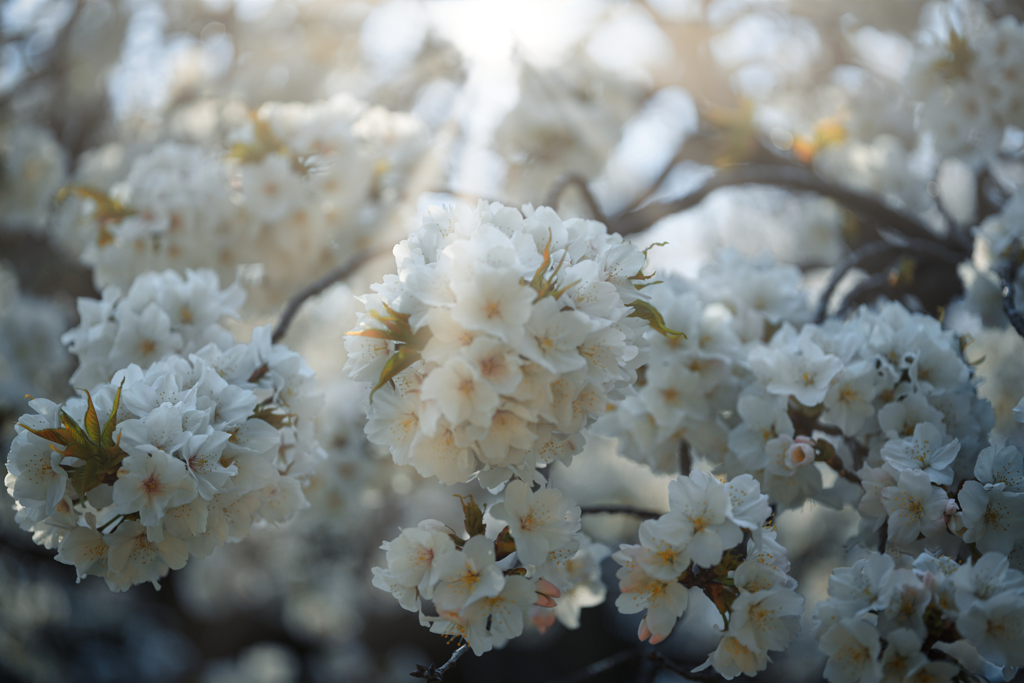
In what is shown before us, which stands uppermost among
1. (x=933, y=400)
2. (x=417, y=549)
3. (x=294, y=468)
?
(x=933, y=400)

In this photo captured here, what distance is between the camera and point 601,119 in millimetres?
2797

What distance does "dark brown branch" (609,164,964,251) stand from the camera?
2121 mm

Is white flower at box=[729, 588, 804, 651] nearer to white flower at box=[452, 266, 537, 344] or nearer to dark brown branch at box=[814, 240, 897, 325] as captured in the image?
white flower at box=[452, 266, 537, 344]

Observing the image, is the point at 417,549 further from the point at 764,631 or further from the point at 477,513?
the point at 764,631

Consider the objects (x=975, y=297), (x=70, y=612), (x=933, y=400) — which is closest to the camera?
(x=933, y=400)

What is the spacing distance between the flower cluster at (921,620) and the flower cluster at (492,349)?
1.90 feet

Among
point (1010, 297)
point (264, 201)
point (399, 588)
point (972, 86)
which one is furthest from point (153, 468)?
point (972, 86)

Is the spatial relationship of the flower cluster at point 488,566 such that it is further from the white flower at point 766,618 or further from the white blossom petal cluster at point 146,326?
the white blossom petal cluster at point 146,326

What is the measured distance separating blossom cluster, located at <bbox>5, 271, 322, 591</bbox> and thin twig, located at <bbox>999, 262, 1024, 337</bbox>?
177 centimetres

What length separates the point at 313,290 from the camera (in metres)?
1.82

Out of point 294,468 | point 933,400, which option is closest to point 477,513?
point 294,468

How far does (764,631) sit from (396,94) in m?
3.99

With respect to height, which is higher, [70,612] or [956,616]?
[956,616]

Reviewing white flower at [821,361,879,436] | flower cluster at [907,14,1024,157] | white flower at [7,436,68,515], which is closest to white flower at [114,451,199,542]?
white flower at [7,436,68,515]
